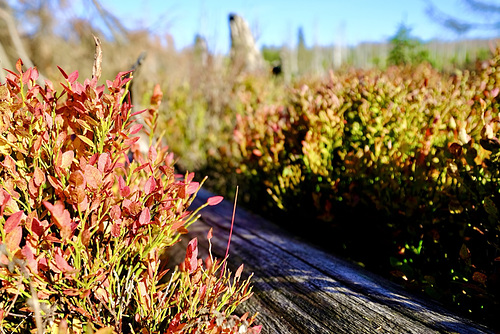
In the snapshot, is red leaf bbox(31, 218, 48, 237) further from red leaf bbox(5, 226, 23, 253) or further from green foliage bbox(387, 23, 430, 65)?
green foliage bbox(387, 23, 430, 65)

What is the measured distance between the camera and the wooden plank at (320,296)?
4.08ft

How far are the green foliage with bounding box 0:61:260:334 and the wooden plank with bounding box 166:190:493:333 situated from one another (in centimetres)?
30

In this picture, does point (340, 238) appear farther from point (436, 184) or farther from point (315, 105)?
point (315, 105)

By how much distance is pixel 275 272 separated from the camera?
1.62 meters

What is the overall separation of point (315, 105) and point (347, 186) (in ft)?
2.18

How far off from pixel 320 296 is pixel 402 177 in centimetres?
88

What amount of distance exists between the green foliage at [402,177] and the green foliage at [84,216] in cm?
103

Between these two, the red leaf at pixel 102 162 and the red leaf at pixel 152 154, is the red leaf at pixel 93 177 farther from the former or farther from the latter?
the red leaf at pixel 152 154

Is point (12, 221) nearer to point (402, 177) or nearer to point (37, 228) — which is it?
point (37, 228)

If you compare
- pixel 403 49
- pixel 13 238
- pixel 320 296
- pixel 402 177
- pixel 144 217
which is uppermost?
pixel 403 49

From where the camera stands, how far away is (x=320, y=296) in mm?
1406

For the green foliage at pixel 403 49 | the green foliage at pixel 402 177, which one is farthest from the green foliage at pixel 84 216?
the green foliage at pixel 403 49

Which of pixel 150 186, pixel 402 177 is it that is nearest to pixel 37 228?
pixel 150 186

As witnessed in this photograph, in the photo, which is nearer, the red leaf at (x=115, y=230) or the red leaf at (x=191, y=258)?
the red leaf at (x=115, y=230)
